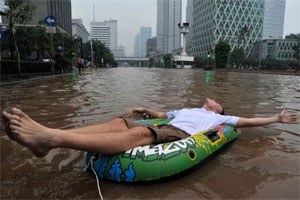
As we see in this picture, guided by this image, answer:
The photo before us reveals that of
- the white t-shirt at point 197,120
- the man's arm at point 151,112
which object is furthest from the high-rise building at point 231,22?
the white t-shirt at point 197,120

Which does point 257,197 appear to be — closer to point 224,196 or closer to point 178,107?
point 224,196

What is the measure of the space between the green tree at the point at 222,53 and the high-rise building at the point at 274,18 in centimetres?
7676

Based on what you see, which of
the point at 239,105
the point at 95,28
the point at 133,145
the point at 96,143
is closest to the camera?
the point at 96,143

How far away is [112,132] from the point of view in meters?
2.99

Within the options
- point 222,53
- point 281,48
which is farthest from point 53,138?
point 281,48

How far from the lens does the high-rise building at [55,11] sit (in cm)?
6250

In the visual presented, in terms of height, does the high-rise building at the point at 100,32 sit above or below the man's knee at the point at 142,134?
above

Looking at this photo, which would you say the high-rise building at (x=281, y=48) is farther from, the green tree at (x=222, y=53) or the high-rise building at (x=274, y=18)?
the green tree at (x=222, y=53)

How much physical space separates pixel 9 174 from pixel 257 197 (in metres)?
2.88

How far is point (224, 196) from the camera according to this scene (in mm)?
2678

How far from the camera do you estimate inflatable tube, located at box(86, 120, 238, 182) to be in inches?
109

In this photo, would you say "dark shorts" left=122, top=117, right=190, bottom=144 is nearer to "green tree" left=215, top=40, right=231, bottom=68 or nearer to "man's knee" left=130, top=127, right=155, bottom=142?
"man's knee" left=130, top=127, right=155, bottom=142

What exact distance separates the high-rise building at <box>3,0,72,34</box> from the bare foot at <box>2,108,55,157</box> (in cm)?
5280

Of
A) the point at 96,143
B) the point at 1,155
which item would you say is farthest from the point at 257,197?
the point at 1,155
